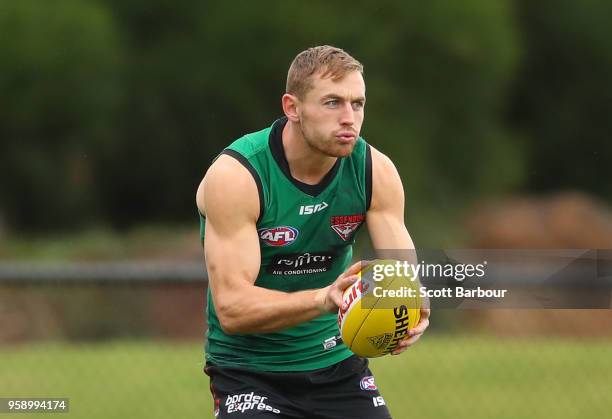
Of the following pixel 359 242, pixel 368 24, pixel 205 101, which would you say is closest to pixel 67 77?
pixel 205 101

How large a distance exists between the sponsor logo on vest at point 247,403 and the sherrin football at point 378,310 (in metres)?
0.57

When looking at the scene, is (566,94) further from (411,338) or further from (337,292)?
(337,292)

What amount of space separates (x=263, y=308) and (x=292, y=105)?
990 mm

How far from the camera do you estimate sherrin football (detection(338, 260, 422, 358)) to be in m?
4.90

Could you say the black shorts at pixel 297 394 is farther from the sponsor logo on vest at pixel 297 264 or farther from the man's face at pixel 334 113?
the man's face at pixel 334 113

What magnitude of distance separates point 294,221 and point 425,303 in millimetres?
685

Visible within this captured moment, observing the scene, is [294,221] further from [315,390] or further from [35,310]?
[35,310]

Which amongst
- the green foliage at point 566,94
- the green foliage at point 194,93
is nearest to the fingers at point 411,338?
the green foliage at point 194,93

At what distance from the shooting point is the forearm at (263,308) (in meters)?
5.04

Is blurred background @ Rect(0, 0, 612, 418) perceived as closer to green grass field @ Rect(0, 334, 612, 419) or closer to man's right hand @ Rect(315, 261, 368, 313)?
green grass field @ Rect(0, 334, 612, 419)

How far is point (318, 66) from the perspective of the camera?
5.47 metres

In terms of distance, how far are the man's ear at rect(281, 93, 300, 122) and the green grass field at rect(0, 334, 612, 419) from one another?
3548 mm

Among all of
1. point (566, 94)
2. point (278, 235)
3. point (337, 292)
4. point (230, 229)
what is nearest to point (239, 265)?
point (230, 229)

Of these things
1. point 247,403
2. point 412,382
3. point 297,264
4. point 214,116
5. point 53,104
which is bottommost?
point 247,403
